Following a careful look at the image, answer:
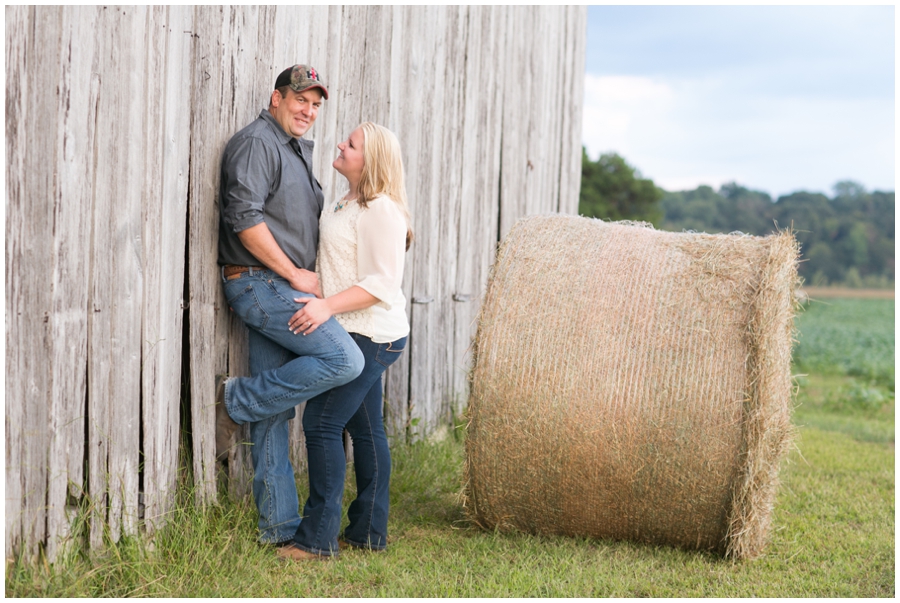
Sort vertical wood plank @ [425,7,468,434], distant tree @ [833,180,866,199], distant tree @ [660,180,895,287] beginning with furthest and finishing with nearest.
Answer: distant tree @ [833,180,866,199], distant tree @ [660,180,895,287], vertical wood plank @ [425,7,468,434]

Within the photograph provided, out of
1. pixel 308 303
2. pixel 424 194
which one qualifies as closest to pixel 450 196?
pixel 424 194

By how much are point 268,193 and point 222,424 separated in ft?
3.43

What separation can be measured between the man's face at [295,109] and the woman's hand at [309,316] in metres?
0.77

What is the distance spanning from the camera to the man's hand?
351 centimetres

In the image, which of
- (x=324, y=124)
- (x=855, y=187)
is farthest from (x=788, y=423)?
(x=855, y=187)

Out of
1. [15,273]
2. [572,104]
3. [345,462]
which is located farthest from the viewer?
[572,104]

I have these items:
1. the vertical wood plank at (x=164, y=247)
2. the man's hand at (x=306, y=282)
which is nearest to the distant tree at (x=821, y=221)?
the man's hand at (x=306, y=282)

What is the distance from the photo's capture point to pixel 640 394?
3580mm

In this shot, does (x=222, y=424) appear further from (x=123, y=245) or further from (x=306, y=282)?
(x=123, y=245)

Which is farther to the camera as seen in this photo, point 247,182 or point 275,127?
point 275,127

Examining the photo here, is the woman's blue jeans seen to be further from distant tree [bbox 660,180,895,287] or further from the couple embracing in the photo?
distant tree [bbox 660,180,895,287]

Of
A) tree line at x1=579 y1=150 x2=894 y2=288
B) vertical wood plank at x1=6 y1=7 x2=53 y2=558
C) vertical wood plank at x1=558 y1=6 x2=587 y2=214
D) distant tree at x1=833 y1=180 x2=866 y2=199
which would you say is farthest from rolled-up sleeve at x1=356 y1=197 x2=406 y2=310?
distant tree at x1=833 y1=180 x2=866 y2=199

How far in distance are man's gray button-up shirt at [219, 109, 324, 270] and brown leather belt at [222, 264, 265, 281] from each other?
2 centimetres

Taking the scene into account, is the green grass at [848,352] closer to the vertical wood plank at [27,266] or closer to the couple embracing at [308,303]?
the couple embracing at [308,303]
